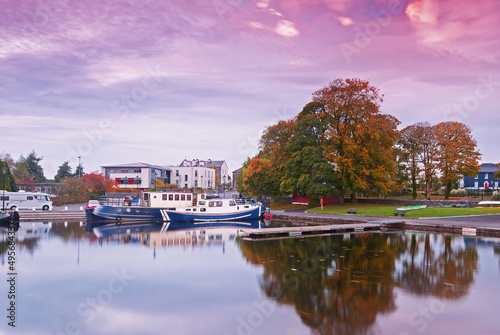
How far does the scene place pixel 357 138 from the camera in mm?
43875

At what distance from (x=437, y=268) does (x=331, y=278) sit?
16.2 feet

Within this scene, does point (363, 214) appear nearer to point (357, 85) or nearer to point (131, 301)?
point (357, 85)

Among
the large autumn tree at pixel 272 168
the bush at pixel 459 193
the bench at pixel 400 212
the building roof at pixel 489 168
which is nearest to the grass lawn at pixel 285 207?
the large autumn tree at pixel 272 168

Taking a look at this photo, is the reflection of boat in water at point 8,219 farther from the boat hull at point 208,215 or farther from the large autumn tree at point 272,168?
the large autumn tree at point 272,168

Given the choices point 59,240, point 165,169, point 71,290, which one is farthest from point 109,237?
point 165,169

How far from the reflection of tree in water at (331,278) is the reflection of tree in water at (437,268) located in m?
0.67

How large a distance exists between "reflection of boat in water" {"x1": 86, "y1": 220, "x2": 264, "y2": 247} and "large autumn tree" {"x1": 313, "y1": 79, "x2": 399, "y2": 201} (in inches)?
599

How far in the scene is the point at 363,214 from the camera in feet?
125

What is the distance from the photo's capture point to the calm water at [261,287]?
10688 mm

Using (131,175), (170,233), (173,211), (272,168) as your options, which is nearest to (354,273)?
(170,233)

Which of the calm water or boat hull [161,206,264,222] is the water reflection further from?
boat hull [161,206,264,222]

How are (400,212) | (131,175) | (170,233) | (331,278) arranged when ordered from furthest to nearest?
(131,175)
(400,212)
(170,233)
(331,278)

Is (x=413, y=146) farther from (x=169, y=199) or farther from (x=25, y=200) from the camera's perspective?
(x=25, y=200)

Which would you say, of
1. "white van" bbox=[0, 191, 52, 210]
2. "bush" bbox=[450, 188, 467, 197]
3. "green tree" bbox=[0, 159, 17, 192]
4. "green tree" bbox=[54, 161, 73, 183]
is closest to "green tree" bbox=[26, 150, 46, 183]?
"green tree" bbox=[54, 161, 73, 183]
